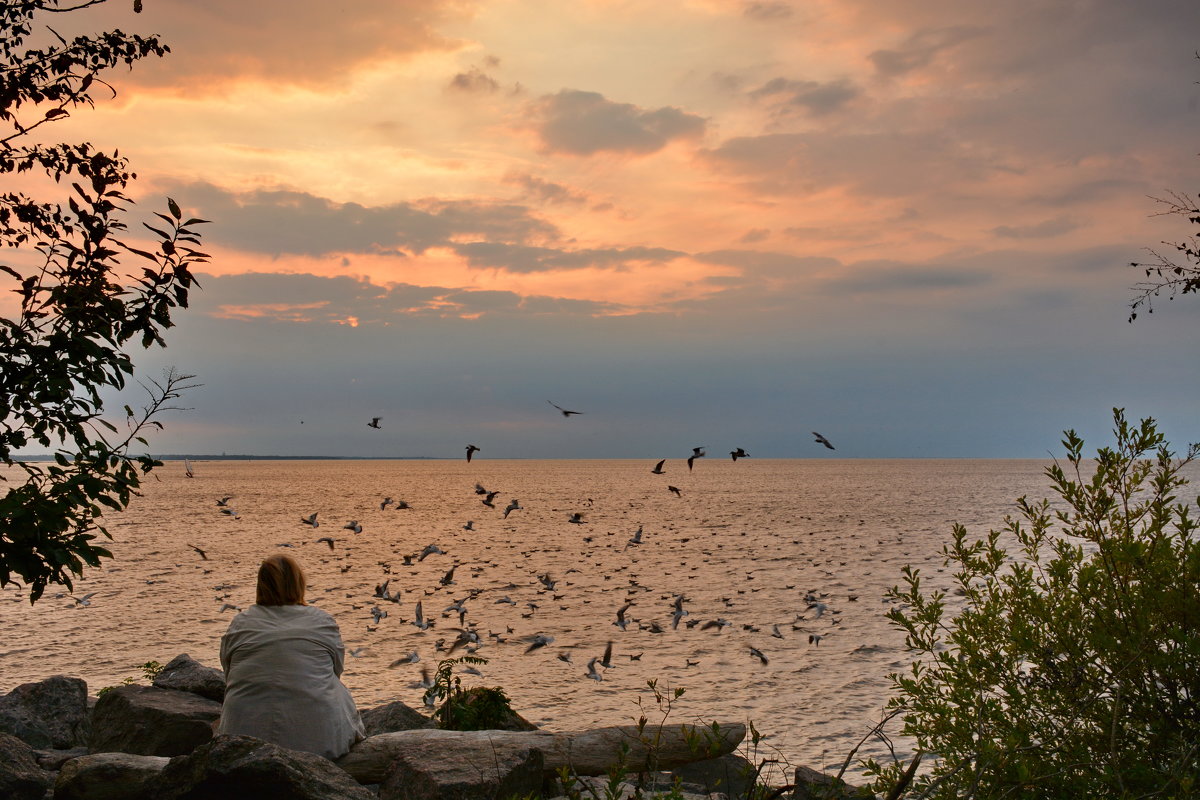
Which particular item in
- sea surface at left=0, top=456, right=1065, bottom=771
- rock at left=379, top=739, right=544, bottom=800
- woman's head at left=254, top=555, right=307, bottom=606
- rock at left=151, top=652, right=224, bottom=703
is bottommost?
sea surface at left=0, top=456, right=1065, bottom=771

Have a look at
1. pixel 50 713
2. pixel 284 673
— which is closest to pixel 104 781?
pixel 284 673

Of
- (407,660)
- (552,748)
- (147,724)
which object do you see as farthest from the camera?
(407,660)

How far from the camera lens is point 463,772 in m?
7.52

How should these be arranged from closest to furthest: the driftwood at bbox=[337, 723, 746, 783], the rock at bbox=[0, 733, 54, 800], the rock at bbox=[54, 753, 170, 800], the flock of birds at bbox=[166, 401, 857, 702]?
the rock at bbox=[54, 753, 170, 800], the rock at bbox=[0, 733, 54, 800], the driftwood at bbox=[337, 723, 746, 783], the flock of birds at bbox=[166, 401, 857, 702]

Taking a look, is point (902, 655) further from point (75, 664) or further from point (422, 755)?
point (75, 664)

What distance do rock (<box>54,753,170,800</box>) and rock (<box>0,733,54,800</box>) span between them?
1.08 feet

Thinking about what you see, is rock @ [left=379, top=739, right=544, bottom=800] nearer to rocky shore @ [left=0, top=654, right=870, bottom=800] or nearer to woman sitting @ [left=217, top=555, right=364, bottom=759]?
rocky shore @ [left=0, top=654, right=870, bottom=800]

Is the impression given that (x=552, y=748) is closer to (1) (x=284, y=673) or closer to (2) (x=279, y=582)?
(1) (x=284, y=673)

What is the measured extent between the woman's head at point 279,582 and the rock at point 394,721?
3100mm

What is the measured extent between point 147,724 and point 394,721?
277 centimetres

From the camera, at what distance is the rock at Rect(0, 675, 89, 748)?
35.6 feet

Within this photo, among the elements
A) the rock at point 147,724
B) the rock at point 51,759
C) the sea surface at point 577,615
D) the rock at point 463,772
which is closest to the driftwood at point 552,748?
the rock at point 463,772

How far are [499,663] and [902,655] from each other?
916cm

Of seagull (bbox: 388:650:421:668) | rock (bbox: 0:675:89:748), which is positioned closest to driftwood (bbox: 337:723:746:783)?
rock (bbox: 0:675:89:748)
